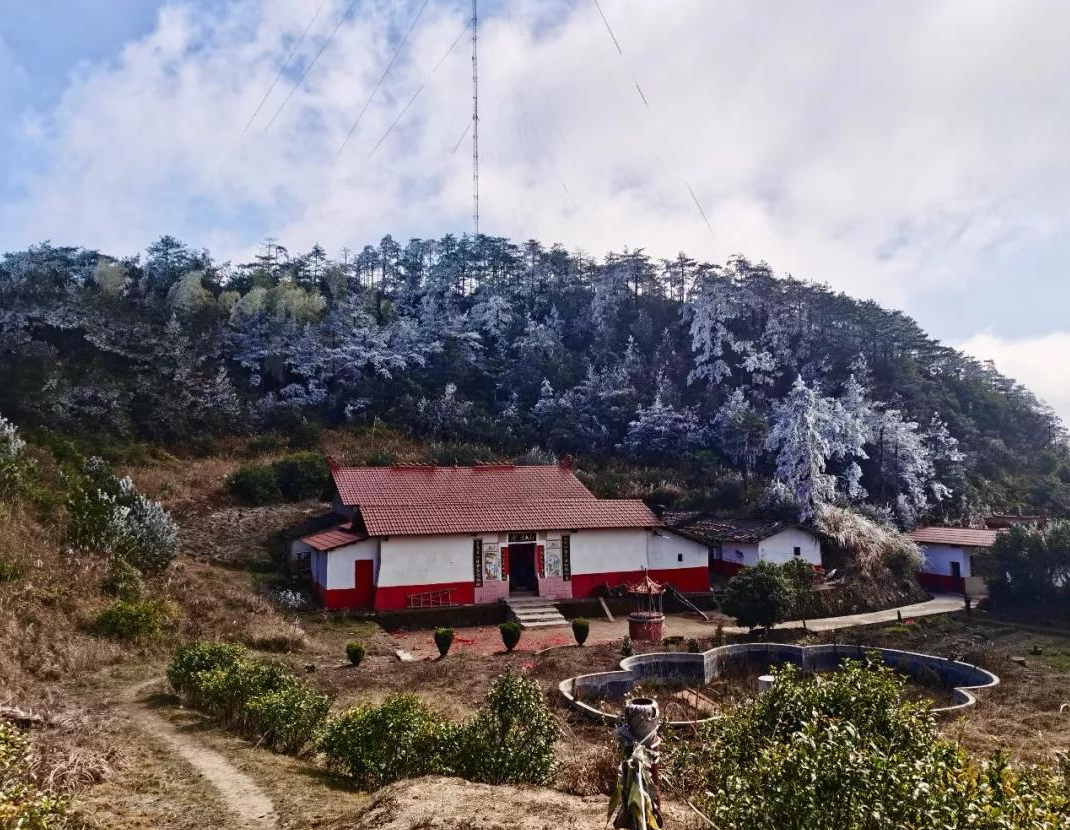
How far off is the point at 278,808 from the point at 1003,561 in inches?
1097

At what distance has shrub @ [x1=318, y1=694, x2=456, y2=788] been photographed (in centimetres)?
838

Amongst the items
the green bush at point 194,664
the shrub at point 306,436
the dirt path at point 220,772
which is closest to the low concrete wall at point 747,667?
the green bush at point 194,664

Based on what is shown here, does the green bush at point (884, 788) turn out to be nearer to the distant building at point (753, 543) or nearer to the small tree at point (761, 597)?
the small tree at point (761, 597)

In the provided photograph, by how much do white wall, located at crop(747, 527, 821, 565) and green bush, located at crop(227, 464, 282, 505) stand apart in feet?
74.0

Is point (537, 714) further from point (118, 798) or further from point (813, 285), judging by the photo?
point (813, 285)

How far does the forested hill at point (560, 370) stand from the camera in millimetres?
40938

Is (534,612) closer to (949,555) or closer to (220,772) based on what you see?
(220,772)

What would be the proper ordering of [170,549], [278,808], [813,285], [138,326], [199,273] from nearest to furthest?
[278,808] < [170,549] < [138,326] < [813,285] < [199,273]

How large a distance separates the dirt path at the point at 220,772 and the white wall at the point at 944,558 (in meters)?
31.0

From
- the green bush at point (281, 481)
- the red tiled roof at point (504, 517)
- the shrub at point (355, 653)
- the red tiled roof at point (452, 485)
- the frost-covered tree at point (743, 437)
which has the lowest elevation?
the shrub at point (355, 653)

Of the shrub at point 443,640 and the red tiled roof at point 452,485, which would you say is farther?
the red tiled roof at point 452,485

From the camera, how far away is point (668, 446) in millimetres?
44406

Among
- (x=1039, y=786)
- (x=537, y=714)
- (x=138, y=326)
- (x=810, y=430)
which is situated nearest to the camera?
(x=1039, y=786)

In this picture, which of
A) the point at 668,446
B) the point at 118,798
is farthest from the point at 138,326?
the point at 118,798
